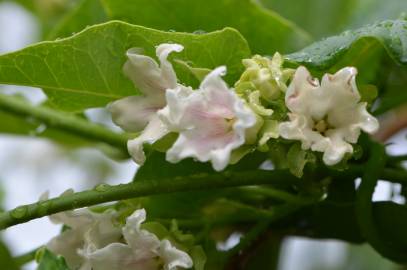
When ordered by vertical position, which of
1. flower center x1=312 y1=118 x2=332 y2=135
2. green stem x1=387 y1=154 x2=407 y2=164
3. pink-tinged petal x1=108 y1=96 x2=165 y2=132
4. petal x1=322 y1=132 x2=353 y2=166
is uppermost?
pink-tinged petal x1=108 y1=96 x2=165 y2=132

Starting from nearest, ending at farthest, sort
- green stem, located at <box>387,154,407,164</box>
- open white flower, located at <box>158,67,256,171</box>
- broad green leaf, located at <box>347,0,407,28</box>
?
open white flower, located at <box>158,67,256,171</box> → green stem, located at <box>387,154,407,164</box> → broad green leaf, located at <box>347,0,407,28</box>

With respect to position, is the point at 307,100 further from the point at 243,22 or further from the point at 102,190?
the point at 243,22

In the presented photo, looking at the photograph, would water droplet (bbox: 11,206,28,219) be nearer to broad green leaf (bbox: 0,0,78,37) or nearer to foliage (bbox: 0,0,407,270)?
foliage (bbox: 0,0,407,270)

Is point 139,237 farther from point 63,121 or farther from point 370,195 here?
point 63,121

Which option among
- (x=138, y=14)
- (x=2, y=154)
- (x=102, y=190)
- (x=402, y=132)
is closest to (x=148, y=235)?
(x=102, y=190)

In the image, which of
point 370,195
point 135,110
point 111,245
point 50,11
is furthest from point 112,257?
point 50,11

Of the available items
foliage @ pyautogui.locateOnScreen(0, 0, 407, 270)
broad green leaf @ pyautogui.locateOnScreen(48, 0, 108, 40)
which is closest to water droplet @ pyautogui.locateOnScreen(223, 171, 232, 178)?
foliage @ pyautogui.locateOnScreen(0, 0, 407, 270)
